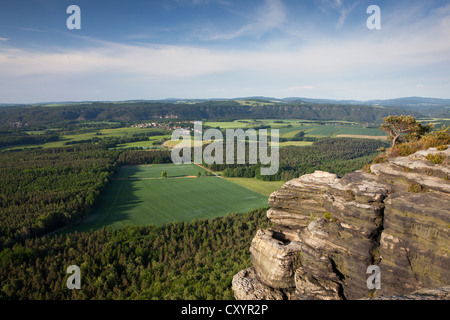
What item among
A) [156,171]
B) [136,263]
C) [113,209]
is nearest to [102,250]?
[136,263]

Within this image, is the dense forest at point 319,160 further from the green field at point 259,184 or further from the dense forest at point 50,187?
the dense forest at point 50,187

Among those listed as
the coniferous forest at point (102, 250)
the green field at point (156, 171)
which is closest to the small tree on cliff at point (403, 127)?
the coniferous forest at point (102, 250)

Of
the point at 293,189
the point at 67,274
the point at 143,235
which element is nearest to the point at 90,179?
the point at 143,235

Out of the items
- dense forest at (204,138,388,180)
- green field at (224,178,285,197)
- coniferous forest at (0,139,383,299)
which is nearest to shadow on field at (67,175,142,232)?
coniferous forest at (0,139,383,299)

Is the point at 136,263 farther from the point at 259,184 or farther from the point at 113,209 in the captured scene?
the point at 259,184
